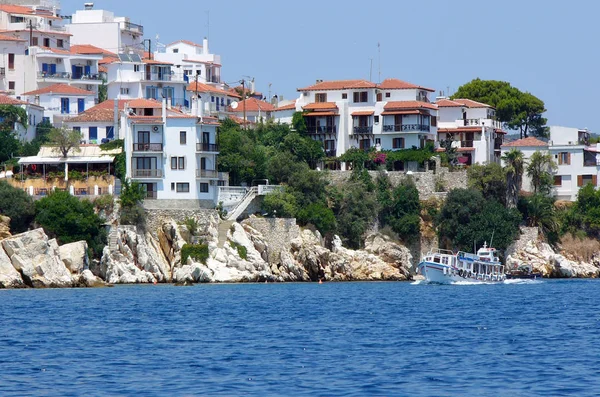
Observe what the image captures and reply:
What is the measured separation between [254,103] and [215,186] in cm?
3271

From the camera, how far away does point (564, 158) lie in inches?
3895

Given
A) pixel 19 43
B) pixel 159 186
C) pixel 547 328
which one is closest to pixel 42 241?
pixel 159 186

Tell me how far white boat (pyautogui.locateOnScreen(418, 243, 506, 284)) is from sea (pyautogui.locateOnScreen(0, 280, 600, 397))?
11806 mm

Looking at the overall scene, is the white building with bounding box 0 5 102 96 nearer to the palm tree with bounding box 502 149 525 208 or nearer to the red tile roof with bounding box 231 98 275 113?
the red tile roof with bounding box 231 98 275 113

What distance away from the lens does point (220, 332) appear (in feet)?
156

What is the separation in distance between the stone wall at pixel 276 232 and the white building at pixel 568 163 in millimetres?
23411

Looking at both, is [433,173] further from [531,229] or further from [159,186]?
[159,186]

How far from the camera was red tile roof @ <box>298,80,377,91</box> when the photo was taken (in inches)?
3920

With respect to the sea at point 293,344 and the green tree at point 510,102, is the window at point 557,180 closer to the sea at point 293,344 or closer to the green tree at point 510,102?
the green tree at point 510,102

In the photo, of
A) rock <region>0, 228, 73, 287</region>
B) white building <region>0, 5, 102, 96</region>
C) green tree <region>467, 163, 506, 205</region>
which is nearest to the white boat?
green tree <region>467, 163, 506, 205</region>

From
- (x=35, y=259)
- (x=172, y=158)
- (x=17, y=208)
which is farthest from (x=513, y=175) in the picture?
(x=35, y=259)

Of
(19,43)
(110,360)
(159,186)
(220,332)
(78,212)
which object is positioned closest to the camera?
(110,360)

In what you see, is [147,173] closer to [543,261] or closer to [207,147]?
[207,147]

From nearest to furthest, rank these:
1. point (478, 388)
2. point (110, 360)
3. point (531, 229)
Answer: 1. point (478, 388)
2. point (110, 360)
3. point (531, 229)
